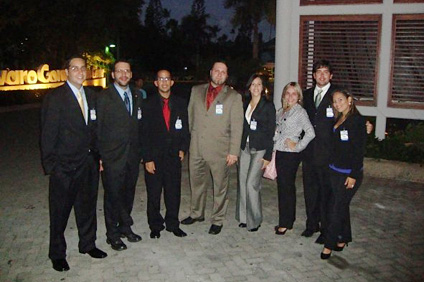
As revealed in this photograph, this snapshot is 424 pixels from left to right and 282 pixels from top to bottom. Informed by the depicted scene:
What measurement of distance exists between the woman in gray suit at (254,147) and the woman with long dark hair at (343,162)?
848 mm

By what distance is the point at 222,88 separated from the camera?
5547mm

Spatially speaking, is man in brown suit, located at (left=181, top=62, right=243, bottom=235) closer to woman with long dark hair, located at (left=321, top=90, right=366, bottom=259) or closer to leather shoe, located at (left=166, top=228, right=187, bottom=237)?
leather shoe, located at (left=166, top=228, right=187, bottom=237)

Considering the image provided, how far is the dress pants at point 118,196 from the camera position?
196 inches

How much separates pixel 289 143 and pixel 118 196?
6.94ft

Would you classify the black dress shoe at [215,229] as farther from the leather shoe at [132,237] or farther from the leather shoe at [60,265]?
the leather shoe at [60,265]

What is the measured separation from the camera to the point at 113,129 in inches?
192

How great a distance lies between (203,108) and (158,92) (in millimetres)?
595

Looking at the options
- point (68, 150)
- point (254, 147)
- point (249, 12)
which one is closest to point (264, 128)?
point (254, 147)

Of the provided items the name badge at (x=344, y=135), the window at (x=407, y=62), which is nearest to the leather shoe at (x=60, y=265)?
the name badge at (x=344, y=135)

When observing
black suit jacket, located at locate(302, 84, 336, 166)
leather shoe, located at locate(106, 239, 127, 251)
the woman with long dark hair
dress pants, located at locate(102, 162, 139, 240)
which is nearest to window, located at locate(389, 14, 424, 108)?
black suit jacket, located at locate(302, 84, 336, 166)

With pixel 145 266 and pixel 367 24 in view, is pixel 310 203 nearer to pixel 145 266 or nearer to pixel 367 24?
pixel 145 266

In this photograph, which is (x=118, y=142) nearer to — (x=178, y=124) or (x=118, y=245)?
(x=178, y=124)

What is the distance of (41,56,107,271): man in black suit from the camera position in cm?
435

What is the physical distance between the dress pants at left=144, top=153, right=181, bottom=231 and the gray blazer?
37 cm
